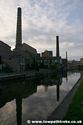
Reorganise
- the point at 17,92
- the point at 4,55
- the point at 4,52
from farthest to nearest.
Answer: the point at 4,52, the point at 4,55, the point at 17,92

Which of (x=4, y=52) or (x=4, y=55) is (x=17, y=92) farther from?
(x=4, y=52)

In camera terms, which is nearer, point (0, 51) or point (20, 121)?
point (20, 121)

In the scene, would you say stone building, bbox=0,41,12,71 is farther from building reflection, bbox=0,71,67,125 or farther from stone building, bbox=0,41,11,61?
building reflection, bbox=0,71,67,125

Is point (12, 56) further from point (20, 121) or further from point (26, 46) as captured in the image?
point (20, 121)

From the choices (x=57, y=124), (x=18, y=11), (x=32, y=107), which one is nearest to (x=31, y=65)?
(x=18, y=11)

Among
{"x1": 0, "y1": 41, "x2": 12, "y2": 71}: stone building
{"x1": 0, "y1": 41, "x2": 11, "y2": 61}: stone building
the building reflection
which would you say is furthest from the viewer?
{"x1": 0, "y1": 41, "x2": 11, "y2": 61}: stone building

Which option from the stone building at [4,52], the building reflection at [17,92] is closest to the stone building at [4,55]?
the stone building at [4,52]

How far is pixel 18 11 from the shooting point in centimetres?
6025

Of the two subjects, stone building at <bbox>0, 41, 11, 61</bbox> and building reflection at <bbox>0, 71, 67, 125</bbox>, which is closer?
building reflection at <bbox>0, 71, 67, 125</bbox>

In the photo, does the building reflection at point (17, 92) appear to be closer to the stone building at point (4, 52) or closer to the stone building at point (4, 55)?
the stone building at point (4, 55)

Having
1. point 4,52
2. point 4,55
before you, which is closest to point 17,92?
point 4,55

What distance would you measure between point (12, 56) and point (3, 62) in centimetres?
682

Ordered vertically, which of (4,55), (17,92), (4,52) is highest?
(4,52)

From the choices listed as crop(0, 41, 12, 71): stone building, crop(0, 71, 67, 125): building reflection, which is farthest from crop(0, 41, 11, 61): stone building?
crop(0, 71, 67, 125): building reflection
